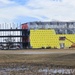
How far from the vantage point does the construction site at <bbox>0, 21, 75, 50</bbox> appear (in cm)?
18750

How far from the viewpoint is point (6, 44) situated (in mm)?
183500

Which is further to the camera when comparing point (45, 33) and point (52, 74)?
point (45, 33)

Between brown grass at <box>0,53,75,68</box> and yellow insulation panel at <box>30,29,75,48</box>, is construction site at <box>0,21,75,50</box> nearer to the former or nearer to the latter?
yellow insulation panel at <box>30,29,75,48</box>

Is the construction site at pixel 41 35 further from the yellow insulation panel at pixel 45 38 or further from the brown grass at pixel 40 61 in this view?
the brown grass at pixel 40 61

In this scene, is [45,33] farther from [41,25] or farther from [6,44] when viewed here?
[6,44]

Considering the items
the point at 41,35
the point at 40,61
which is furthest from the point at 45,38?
the point at 40,61

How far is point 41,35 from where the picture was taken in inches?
7613

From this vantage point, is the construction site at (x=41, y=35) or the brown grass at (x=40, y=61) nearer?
the brown grass at (x=40, y=61)

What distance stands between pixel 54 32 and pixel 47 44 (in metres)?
8.28

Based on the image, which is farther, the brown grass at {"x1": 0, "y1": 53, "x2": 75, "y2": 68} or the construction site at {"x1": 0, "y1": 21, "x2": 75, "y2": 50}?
the construction site at {"x1": 0, "y1": 21, "x2": 75, "y2": 50}

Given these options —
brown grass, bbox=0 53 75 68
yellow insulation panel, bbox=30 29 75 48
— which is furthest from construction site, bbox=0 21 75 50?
brown grass, bbox=0 53 75 68

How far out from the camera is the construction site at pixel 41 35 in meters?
188

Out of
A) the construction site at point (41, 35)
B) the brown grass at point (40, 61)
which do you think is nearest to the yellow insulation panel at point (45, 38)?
the construction site at point (41, 35)

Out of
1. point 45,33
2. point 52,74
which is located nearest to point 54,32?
point 45,33
